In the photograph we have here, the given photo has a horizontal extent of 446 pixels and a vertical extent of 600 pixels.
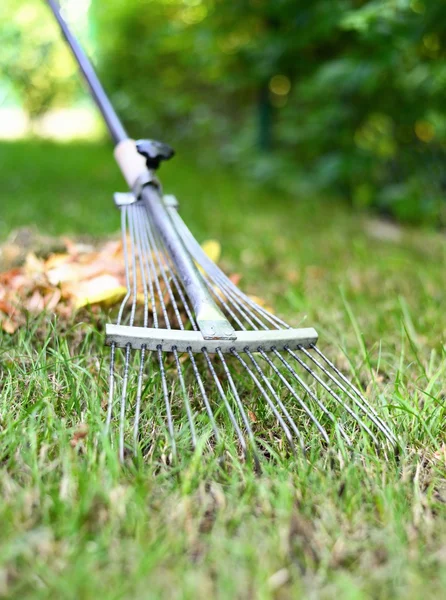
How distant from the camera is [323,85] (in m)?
3.24

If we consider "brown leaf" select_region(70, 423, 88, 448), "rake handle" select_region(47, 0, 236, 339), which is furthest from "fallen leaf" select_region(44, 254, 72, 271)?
"brown leaf" select_region(70, 423, 88, 448)

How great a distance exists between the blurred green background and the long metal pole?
2.07 ft

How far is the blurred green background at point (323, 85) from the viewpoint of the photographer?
2.84m

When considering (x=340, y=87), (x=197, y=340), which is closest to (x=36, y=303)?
(x=197, y=340)

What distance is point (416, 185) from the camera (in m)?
3.20

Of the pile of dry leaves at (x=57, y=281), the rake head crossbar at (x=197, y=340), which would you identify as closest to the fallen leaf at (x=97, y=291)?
the pile of dry leaves at (x=57, y=281)

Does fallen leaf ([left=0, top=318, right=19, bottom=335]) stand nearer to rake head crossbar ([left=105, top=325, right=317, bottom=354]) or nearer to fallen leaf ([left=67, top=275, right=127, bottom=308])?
fallen leaf ([left=67, top=275, right=127, bottom=308])

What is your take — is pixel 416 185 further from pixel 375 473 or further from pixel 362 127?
pixel 375 473

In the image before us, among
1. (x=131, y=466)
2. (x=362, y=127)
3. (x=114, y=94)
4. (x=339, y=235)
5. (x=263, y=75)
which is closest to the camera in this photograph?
(x=131, y=466)

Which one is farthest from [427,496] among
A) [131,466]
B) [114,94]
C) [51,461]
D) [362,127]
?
[114,94]

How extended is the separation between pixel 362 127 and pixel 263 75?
824 millimetres

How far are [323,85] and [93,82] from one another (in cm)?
152

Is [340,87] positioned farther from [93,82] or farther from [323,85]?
[93,82]

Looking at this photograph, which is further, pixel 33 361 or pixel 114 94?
pixel 114 94
